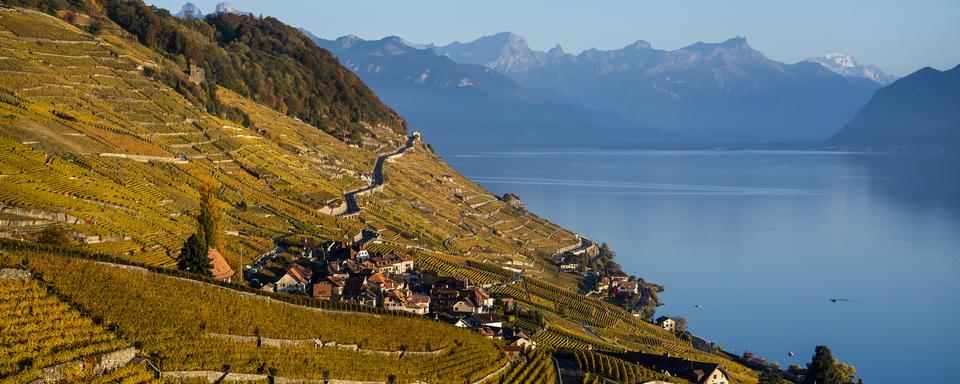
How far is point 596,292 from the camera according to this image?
193 feet

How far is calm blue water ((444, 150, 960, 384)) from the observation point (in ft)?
180

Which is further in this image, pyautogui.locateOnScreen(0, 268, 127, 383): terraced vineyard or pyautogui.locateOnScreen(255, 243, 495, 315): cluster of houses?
pyautogui.locateOnScreen(255, 243, 495, 315): cluster of houses

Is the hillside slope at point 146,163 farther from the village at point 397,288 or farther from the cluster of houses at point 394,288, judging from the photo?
the cluster of houses at point 394,288

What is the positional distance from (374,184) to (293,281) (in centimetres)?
3377

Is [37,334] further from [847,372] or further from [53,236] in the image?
[847,372]

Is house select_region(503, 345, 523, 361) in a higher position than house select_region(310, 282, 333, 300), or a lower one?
lower

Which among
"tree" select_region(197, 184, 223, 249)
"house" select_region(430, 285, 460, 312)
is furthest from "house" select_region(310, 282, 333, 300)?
"house" select_region(430, 285, 460, 312)

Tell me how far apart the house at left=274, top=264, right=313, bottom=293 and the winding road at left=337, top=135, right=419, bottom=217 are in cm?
1921

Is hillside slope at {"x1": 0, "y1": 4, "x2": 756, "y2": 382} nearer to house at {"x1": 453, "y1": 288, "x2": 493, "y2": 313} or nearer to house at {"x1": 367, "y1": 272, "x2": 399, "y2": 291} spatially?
house at {"x1": 453, "y1": 288, "x2": 493, "y2": 313}

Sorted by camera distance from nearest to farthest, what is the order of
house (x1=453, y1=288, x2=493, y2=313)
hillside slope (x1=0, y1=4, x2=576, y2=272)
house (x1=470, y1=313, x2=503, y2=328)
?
1. hillside slope (x1=0, y1=4, x2=576, y2=272)
2. house (x1=470, y1=313, x2=503, y2=328)
3. house (x1=453, y1=288, x2=493, y2=313)

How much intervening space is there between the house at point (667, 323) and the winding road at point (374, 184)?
17788 mm

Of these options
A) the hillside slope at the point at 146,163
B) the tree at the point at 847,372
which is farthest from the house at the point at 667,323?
the hillside slope at the point at 146,163

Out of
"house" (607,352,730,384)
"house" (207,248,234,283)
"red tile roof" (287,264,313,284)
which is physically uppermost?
"house" (207,248,234,283)

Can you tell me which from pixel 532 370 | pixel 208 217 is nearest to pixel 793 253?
pixel 208 217
